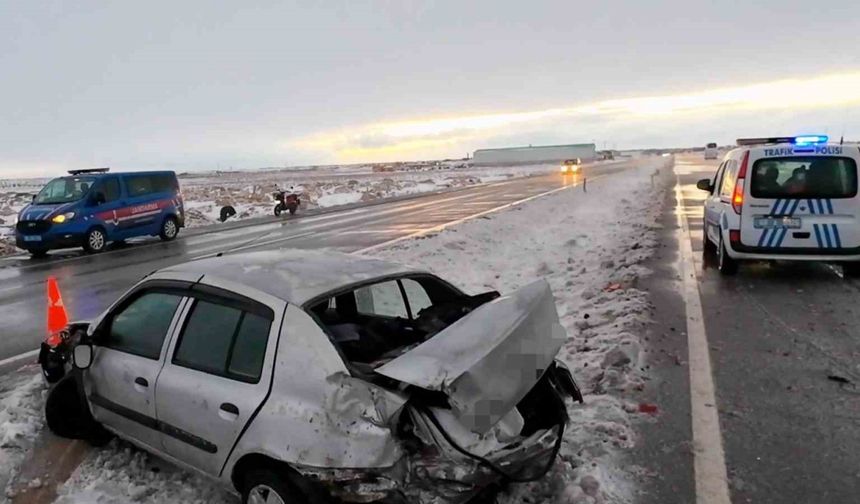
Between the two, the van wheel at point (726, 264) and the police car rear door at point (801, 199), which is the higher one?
the police car rear door at point (801, 199)

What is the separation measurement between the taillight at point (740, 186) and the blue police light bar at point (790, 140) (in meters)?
0.80

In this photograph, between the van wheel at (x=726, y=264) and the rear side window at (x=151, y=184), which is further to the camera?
the rear side window at (x=151, y=184)

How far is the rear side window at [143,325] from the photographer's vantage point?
13.3 ft

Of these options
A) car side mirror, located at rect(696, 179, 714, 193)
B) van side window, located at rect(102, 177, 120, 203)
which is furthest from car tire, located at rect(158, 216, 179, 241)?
car side mirror, located at rect(696, 179, 714, 193)

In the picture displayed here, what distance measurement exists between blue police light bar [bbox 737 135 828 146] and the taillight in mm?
799

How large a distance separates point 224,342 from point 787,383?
4.54m

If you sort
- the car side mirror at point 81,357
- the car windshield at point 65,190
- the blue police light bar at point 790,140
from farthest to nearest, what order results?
the car windshield at point 65,190, the blue police light bar at point 790,140, the car side mirror at point 81,357

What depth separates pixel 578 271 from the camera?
1075cm

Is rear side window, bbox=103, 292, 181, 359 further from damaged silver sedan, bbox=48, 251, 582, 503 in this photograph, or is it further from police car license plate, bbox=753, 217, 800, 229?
police car license plate, bbox=753, 217, 800, 229

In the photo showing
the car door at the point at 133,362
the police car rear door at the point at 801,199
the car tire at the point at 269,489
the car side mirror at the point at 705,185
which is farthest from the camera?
the car side mirror at the point at 705,185

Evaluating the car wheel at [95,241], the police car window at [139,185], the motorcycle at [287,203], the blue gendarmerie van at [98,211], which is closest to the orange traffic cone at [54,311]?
the blue gendarmerie van at [98,211]

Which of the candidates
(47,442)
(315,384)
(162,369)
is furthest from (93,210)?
(315,384)

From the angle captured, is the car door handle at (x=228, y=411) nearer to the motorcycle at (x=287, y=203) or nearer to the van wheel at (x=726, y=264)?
the van wheel at (x=726, y=264)

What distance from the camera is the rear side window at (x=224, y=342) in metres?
3.45
